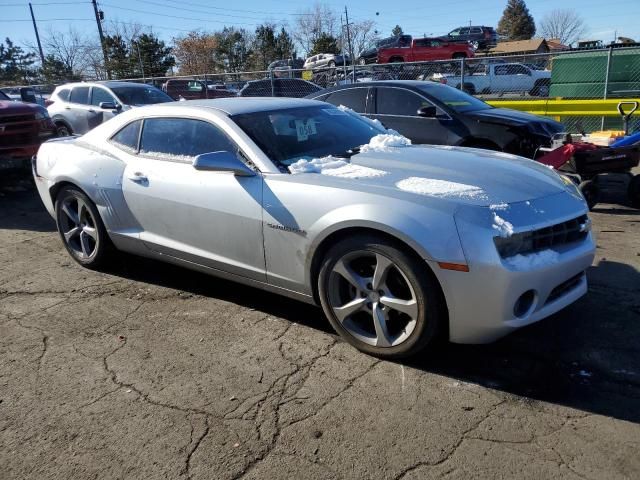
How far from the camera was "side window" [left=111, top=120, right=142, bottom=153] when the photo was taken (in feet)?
14.4

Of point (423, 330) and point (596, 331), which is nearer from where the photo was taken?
point (423, 330)

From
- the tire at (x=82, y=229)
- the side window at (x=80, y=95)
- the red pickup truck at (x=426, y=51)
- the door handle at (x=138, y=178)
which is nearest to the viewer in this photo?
the door handle at (x=138, y=178)

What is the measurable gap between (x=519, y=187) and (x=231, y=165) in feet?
5.89

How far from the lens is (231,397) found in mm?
2908

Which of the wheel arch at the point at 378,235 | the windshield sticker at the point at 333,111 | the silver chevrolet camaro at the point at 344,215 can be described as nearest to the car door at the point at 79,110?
the silver chevrolet camaro at the point at 344,215

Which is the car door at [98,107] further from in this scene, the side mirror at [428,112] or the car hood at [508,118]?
the car hood at [508,118]

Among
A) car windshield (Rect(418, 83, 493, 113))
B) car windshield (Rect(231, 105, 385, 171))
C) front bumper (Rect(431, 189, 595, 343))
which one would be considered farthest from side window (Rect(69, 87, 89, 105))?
front bumper (Rect(431, 189, 595, 343))

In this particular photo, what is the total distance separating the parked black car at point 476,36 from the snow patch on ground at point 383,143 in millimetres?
38172

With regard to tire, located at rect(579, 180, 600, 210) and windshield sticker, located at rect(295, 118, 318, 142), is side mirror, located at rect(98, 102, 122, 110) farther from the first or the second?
tire, located at rect(579, 180, 600, 210)

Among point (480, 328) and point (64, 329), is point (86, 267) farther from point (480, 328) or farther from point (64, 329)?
point (480, 328)

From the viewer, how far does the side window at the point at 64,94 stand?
42.5ft

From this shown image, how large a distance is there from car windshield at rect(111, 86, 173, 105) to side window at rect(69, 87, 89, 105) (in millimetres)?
787

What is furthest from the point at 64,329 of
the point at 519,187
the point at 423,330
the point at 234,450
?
the point at 519,187

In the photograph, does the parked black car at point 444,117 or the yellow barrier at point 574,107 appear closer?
the parked black car at point 444,117
